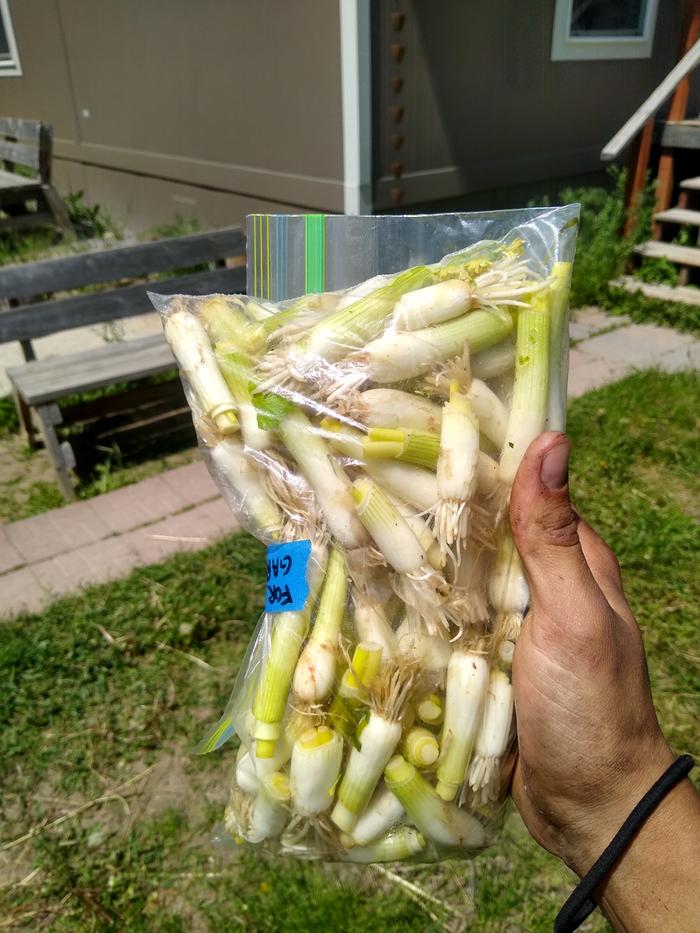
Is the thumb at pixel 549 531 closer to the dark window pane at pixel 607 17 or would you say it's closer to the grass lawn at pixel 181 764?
the grass lawn at pixel 181 764

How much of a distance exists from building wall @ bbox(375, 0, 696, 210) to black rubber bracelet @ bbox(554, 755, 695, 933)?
5.12 metres

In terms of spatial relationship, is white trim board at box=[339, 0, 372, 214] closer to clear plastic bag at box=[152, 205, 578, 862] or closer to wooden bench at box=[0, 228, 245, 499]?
wooden bench at box=[0, 228, 245, 499]

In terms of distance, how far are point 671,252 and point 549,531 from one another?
20.3 ft

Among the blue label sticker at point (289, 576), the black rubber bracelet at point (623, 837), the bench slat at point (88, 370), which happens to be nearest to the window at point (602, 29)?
the bench slat at point (88, 370)

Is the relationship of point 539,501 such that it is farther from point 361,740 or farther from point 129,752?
point 129,752

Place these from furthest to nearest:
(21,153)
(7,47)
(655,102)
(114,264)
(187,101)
Result: (7,47) → (21,153) → (187,101) → (655,102) → (114,264)

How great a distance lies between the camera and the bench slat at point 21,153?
8.16 meters

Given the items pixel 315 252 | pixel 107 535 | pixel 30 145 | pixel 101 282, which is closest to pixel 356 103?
pixel 101 282

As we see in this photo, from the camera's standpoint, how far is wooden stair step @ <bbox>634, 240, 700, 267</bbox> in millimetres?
6512

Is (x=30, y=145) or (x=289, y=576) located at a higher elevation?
(x=289, y=576)

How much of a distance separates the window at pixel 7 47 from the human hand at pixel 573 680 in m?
10.7

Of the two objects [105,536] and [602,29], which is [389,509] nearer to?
[105,536]

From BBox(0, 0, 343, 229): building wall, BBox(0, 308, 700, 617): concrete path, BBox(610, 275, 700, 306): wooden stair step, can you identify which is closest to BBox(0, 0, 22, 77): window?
BBox(0, 0, 343, 229): building wall

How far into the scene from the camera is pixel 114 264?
4715mm
